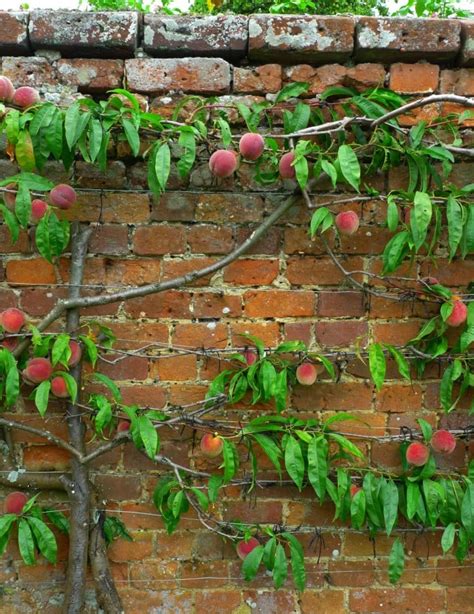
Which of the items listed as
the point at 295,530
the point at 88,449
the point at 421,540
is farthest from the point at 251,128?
the point at 421,540

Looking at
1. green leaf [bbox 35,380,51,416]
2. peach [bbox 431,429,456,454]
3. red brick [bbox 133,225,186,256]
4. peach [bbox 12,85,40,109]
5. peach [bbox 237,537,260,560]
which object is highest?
peach [bbox 12,85,40,109]

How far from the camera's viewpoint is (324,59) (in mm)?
1807

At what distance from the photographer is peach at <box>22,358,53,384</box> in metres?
1.71

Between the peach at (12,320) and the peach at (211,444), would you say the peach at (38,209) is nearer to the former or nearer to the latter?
the peach at (12,320)

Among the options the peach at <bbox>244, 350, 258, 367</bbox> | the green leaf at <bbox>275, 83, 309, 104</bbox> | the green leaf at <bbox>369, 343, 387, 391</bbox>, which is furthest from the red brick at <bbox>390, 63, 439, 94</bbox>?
the peach at <bbox>244, 350, 258, 367</bbox>

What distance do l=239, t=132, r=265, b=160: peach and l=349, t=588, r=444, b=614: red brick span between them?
1.35 metres

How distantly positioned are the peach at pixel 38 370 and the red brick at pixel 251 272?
0.57 m

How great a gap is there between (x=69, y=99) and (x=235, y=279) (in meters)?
0.71

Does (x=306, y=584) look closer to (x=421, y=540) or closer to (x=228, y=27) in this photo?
(x=421, y=540)

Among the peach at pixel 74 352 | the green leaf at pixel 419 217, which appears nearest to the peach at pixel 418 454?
the green leaf at pixel 419 217

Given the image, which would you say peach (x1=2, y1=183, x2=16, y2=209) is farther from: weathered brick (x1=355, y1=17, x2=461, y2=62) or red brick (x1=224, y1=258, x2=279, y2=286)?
weathered brick (x1=355, y1=17, x2=461, y2=62)

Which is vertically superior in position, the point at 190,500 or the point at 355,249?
the point at 355,249

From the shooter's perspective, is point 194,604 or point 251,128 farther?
point 194,604

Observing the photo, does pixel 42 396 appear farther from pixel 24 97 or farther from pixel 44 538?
pixel 24 97
